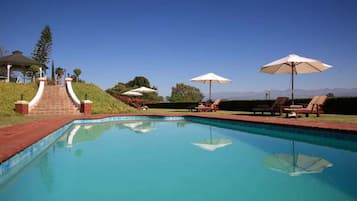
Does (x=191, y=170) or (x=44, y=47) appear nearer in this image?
(x=191, y=170)

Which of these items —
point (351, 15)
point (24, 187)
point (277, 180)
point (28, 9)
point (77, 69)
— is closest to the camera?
point (24, 187)

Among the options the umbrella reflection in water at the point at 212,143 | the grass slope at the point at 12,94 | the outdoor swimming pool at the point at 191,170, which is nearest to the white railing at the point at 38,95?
the grass slope at the point at 12,94

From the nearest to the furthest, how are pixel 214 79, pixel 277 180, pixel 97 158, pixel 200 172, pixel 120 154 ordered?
pixel 277 180 < pixel 200 172 < pixel 97 158 < pixel 120 154 < pixel 214 79

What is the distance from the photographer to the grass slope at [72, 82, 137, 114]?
16.8 metres

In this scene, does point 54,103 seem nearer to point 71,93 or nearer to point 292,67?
point 71,93

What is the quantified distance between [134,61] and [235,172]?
29024 mm

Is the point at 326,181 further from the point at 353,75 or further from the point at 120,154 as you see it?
the point at 353,75

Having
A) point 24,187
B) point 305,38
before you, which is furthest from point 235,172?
point 305,38

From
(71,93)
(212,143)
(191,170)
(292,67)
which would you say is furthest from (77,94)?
(191,170)

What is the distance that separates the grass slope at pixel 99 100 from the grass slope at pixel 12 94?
9.85 feet

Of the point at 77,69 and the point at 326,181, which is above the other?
the point at 77,69

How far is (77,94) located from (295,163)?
16.9m

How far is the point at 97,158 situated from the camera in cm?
527

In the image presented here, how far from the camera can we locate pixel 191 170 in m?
4.32
